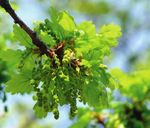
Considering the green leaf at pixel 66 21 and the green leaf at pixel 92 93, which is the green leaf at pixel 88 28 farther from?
the green leaf at pixel 92 93

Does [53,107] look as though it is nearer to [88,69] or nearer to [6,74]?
[88,69]

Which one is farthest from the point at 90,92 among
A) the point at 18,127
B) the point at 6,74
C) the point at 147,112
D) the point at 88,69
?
the point at 18,127

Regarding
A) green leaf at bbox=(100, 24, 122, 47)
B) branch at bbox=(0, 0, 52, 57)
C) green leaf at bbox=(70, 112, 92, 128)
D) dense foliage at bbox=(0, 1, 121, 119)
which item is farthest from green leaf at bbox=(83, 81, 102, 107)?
green leaf at bbox=(70, 112, 92, 128)

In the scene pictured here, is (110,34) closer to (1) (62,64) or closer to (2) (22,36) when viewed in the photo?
(1) (62,64)

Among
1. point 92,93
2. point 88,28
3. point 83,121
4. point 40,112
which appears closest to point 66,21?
point 88,28

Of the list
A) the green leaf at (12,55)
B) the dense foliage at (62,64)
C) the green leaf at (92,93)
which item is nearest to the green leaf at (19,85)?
the dense foliage at (62,64)

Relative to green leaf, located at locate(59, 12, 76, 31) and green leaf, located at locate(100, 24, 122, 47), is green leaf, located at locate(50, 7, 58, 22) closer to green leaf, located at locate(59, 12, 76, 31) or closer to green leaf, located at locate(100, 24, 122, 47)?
green leaf, located at locate(59, 12, 76, 31)
